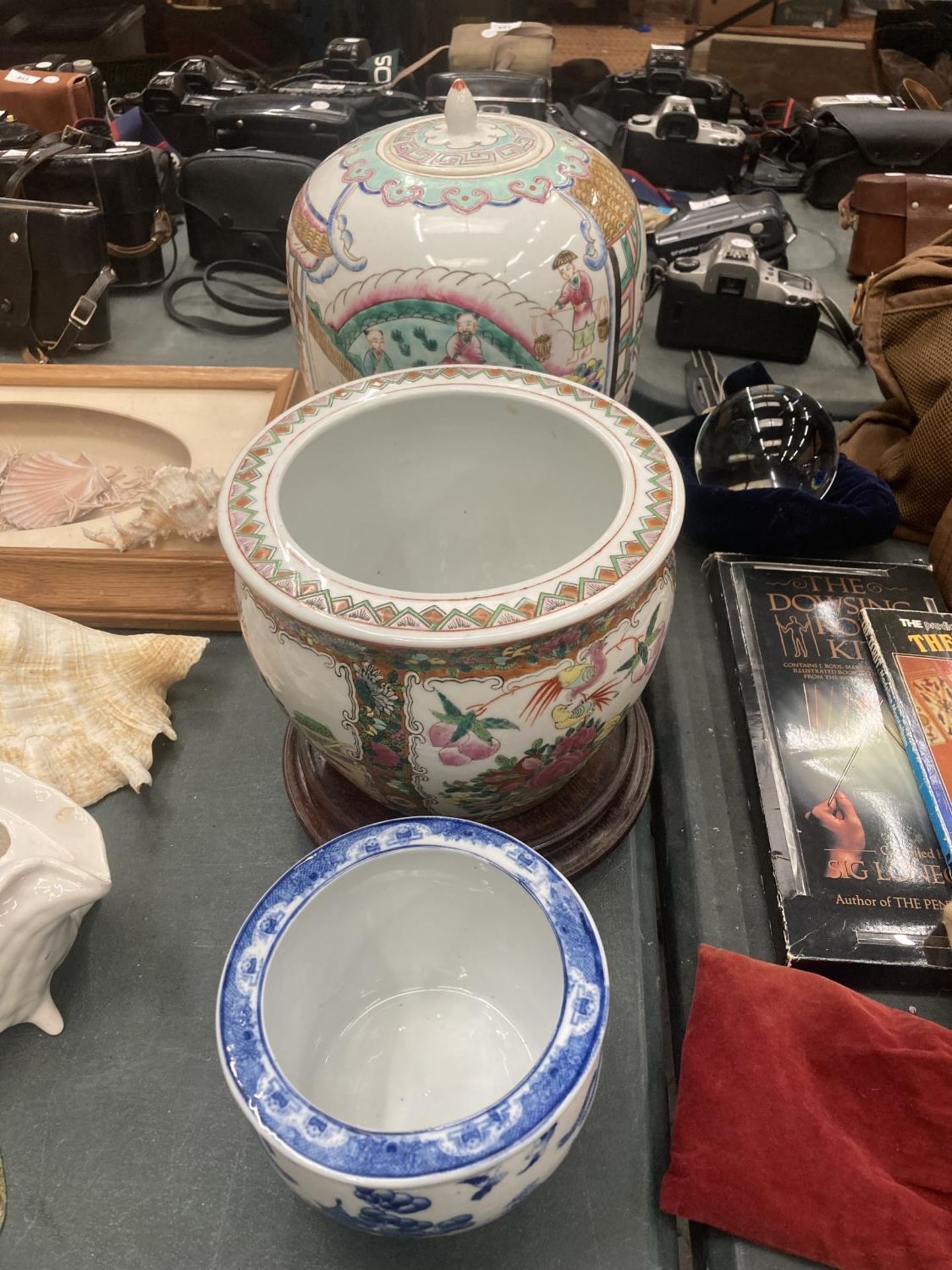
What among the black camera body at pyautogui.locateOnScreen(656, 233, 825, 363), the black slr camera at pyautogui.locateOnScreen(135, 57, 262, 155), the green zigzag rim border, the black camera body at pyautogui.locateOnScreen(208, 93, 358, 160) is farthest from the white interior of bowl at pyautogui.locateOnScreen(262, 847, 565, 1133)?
the black slr camera at pyautogui.locateOnScreen(135, 57, 262, 155)

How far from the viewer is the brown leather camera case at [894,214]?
4.01 feet

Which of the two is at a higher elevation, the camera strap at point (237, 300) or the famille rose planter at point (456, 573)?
the famille rose planter at point (456, 573)

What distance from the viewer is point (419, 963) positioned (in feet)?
1.99

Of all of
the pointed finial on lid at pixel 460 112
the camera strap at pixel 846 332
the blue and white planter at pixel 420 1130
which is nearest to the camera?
the blue and white planter at pixel 420 1130

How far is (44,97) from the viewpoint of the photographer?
5.02 feet

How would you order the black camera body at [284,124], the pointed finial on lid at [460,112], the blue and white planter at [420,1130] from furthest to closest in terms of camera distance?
the black camera body at [284,124] → the pointed finial on lid at [460,112] → the blue and white planter at [420,1130]

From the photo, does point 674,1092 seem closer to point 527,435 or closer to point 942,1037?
point 942,1037

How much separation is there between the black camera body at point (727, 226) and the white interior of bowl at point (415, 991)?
0.95 m

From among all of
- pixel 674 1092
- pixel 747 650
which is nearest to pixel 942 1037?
pixel 674 1092

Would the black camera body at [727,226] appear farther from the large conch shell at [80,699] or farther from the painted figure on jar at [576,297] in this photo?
the large conch shell at [80,699]

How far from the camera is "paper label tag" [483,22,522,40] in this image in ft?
5.51

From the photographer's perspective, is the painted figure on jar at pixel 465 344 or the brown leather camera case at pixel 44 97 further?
the brown leather camera case at pixel 44 97

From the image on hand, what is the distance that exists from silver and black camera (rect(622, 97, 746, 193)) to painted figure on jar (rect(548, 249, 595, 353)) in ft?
3.17

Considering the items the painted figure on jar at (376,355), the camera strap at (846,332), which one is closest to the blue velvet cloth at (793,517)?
the painted figure on jar at (376,355)
